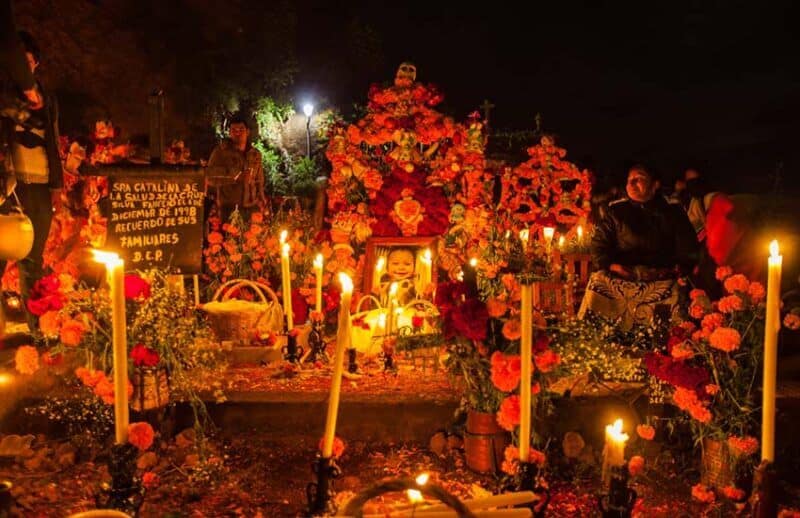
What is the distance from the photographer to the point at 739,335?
3439 mm

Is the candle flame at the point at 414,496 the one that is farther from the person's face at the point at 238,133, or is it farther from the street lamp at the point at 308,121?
the street lamp at the point at 308,121

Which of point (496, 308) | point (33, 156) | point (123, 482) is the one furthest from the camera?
point (33, 156)

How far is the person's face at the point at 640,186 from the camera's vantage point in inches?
214

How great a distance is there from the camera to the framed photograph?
20.7 ft

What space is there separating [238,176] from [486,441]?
5.23m

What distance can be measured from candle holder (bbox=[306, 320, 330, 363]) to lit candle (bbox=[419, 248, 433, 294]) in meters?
1.42

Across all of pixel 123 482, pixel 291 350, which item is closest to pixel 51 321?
pixel 123 482

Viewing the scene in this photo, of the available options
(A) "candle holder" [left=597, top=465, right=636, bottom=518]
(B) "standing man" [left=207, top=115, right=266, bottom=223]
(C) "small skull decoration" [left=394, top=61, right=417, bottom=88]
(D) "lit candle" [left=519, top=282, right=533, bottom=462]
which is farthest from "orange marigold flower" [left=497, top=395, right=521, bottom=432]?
(B) "standing man" [left=207, top=115, right=266, bottom=223]

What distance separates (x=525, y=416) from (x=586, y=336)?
1500mm

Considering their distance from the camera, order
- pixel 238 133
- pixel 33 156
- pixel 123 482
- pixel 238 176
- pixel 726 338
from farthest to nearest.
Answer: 1. pixel 238 176
2. pixel 238 133
3. pixel 33 156
4. pixel 726 338
5. pixel 123 482

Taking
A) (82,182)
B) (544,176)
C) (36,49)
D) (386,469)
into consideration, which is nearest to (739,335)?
(386,469)

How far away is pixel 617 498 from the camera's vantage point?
2611 mm

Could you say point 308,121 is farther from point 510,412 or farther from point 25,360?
point 510,412

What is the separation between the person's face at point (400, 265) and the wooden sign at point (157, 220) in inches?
75.2
